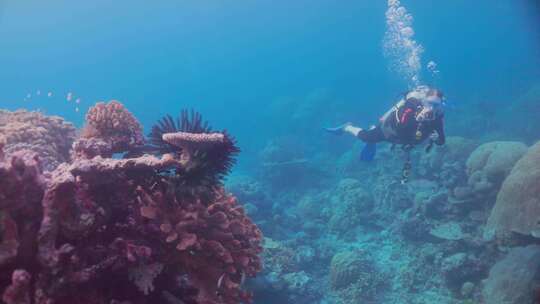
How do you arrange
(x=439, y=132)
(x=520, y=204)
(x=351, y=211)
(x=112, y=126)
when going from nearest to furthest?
(x=112, y=126) < (x=520, y=204) < (x=439, y=132) < (x=351, y=211)

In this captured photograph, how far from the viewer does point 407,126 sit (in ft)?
36.4

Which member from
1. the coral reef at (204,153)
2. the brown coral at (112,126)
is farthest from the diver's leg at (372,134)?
the coral reef at (204,153)

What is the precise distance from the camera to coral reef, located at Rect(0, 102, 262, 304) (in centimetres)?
269

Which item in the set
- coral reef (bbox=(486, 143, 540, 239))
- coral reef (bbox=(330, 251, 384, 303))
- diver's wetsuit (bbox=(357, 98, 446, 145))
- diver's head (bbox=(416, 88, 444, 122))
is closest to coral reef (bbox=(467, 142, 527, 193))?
coral reef (bbox=(486, 143, 540, 239))

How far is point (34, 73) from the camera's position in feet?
372

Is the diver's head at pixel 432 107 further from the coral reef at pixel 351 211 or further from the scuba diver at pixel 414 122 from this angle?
the coral reef at pixel 351 211

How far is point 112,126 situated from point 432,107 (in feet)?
26.3

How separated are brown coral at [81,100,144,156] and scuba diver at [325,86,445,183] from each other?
280 inches

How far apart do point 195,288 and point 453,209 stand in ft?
36.6

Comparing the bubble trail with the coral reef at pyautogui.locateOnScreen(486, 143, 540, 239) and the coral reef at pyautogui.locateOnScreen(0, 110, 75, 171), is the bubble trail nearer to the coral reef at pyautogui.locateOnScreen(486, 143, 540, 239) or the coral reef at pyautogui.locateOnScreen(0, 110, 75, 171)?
the coral reef at pyautogui.locateOnScreen(486, 143, 540, 239)

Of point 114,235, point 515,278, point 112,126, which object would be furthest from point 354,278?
point 114,235

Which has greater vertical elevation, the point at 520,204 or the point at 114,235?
the point at 520,204

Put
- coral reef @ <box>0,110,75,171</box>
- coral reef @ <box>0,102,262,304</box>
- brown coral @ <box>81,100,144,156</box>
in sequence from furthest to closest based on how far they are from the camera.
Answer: coral reef @ <box>0,110,75,171</box> < brown coral @ <box>81,100,144,156</box> < coral reef @ <box>0,102,262,304</box>

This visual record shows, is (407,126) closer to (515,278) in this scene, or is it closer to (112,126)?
(515,278)
